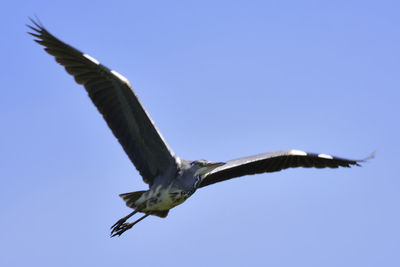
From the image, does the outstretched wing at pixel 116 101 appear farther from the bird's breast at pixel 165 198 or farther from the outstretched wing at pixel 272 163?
the outstretched wing at pixel 272 163

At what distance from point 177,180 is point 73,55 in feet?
8.88

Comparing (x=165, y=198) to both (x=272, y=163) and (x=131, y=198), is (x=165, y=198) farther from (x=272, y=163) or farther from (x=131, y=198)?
(x=272, y=163)

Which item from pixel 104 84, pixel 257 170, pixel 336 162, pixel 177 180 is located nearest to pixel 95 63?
pixel 104 84

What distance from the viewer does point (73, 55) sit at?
11.0m

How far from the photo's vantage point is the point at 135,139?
36.8 ft

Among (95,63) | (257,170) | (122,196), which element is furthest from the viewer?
(257,170)

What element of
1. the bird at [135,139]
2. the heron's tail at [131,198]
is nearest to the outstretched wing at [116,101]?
the bird at [135,139]

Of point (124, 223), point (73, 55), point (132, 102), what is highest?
point (73, 55)

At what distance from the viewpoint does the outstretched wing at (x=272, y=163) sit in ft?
38.3

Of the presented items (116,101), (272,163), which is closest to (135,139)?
(116,101)

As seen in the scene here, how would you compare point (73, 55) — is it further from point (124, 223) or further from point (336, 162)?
point (336, 162)

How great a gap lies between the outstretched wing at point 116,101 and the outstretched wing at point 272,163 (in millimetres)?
1104

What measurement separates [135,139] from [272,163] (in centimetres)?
270

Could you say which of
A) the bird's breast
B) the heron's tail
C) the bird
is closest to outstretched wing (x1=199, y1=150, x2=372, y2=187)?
the bird
